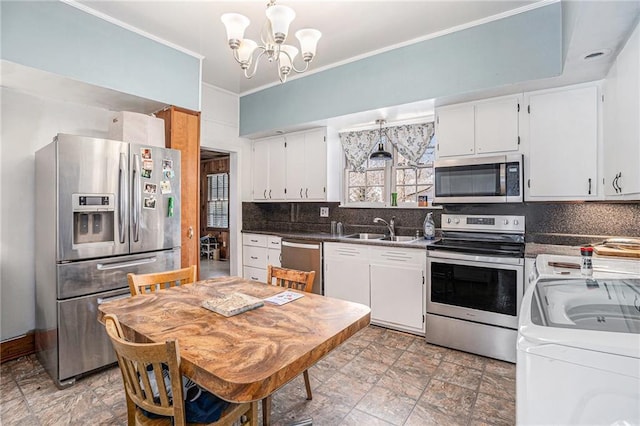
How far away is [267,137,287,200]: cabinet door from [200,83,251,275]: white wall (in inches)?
16.4

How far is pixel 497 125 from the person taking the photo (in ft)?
9.16

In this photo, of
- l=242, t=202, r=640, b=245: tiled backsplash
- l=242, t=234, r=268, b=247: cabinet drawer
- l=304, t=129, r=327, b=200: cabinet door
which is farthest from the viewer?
l=242, t=234, r=268, b=247: cabinet drawer

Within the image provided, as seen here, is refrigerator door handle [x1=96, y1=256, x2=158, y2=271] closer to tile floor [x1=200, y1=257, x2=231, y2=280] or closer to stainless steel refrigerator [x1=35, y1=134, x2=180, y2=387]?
stainless steel refrigerator [x1=35, y1=134, x2=180, y2=387]

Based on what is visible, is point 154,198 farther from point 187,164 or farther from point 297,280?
point 297,280

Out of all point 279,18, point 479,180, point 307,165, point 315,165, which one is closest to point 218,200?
point 307,165

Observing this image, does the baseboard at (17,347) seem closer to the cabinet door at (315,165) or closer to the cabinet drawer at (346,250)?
the cabinet drawer at (346,250)

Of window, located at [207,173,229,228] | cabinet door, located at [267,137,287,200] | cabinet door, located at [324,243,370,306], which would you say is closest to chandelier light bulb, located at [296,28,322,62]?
cabinet door, located at [324,243,370,306]

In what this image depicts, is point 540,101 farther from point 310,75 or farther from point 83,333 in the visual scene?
point 83,333

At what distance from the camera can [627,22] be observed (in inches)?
66.1

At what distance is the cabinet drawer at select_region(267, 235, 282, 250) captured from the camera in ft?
13.2

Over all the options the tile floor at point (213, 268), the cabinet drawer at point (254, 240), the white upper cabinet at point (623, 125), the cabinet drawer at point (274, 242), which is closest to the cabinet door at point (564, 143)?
the white upper cabinet at point (623, 125)

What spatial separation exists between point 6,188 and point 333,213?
325 centimetres

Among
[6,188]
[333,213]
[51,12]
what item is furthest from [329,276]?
[51,12]

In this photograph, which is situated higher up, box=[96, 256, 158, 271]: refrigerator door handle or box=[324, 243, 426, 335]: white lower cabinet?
box=[96, 256, 158, 271]: refrigerator door handle
